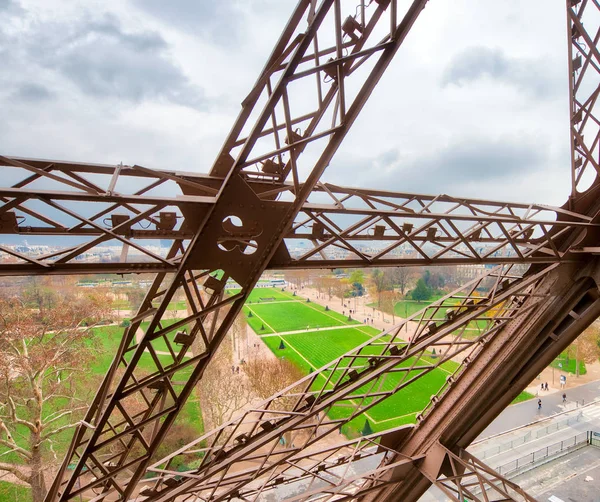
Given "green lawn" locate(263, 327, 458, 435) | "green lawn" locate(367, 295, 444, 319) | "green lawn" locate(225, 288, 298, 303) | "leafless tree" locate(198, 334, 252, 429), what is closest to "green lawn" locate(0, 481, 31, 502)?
"leafless tree" locate(198, 334, 252, 429)

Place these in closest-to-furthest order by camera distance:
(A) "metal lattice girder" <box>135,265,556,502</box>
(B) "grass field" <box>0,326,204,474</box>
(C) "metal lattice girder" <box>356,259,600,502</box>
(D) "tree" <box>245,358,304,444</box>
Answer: (A) "metal lattice girder" <box>135,265,556,502</box> < (C) "metal lattice girder" <box>356,259,600,502</box> < (B) "grass field" <box>0,326,204,474</box> < (D) "tree" <box>245,358,304,444</box>

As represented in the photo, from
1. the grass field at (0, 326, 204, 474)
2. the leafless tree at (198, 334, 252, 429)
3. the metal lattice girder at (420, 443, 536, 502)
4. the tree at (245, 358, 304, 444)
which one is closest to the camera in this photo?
the metal lattice girder at (420, 443, 536, 502)

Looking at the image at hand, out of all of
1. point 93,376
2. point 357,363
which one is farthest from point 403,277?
point 93,376

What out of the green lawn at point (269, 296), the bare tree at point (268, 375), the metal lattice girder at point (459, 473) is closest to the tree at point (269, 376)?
the bare tree at point (268, 375)

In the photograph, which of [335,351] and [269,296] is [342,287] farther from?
[269,296]

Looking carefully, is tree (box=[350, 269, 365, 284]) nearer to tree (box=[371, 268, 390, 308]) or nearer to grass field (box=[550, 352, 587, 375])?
tree (box=[371, 268, 390, 308])

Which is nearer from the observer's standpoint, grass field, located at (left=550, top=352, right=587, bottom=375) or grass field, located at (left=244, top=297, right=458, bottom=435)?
grass field, located at (left=244, top=297, right=458, bottom=435)
